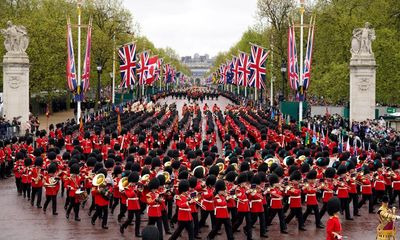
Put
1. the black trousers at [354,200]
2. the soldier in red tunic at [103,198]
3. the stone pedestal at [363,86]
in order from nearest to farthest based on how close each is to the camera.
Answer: the soldier in red tunic at [103,198], the black trousers at [354,200], the stone pedestal at [363,86]

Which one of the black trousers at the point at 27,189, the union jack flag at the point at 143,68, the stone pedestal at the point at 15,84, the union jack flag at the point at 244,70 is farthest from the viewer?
the union jack flag at the point at 143,68

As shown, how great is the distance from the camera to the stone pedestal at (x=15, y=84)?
102ft

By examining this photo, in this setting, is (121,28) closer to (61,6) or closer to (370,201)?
(61,6)

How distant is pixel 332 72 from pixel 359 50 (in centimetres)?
705

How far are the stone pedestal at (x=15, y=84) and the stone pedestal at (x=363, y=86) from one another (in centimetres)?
1554

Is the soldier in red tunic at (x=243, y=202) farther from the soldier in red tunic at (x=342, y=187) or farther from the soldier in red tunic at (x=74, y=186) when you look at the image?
the soldier in red tunic at (x=74, y=186)

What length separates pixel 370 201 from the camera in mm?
15297

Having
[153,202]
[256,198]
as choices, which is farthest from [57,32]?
[153,202]

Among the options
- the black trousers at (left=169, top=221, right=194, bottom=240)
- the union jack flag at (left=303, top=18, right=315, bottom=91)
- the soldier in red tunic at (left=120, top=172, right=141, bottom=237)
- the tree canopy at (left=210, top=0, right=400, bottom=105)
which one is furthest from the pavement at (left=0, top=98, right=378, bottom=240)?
the tree canopy at (left=210, top=0, right=400, bottom=105)

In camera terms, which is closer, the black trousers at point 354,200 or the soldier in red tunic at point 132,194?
the soldier in red tunic at point 132,194

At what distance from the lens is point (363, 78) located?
30.2 metres

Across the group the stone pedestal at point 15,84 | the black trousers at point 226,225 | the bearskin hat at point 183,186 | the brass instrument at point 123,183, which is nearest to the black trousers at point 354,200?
the black trousers at point 226,225

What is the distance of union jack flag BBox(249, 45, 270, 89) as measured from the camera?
3691cm

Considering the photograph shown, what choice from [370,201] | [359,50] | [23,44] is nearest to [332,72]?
[359,50]
